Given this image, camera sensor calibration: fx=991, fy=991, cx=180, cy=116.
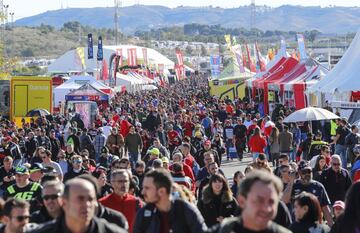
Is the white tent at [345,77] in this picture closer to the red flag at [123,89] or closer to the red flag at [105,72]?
the red flag at [105,72]

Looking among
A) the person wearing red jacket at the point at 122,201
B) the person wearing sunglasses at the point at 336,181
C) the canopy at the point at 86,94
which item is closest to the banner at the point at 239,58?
the canopy at the point at 86,94

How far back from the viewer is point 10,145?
20281 millimetres

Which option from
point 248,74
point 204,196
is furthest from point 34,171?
Answer: point 248,74

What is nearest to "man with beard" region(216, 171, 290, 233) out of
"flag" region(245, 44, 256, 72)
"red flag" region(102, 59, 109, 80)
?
"flag" region(245, 44, 256, 72)


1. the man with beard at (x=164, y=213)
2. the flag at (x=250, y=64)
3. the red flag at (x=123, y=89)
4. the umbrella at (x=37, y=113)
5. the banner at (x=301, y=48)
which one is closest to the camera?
the man with beard at (x=164, y=213)

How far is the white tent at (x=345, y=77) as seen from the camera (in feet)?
87.2

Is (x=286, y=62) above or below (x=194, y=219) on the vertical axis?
above

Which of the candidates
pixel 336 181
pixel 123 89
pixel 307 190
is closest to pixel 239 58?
pixel 123 89

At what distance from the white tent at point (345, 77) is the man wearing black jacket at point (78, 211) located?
2107 centimetres

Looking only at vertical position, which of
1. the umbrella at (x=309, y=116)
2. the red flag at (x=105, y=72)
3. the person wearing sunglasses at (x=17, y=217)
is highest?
the red flag at (x=105, y=72)

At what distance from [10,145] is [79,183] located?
1495 cm

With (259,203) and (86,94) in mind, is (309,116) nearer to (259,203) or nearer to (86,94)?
(86,94)

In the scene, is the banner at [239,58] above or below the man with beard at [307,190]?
above

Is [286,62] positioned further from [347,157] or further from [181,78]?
[181,78]
